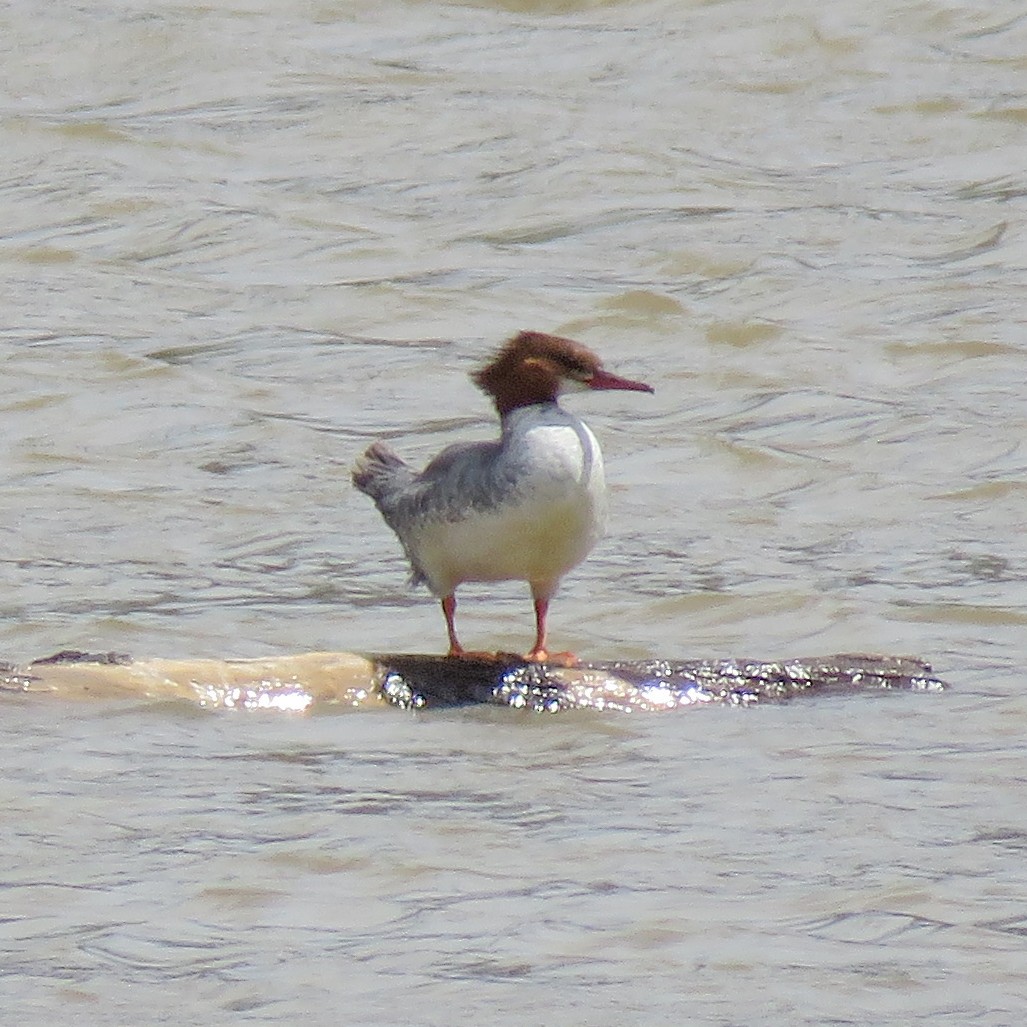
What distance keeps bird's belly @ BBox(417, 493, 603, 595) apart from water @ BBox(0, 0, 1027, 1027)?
16.0 inches

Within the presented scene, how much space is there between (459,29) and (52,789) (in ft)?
35.6

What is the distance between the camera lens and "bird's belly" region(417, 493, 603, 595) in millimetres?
6410

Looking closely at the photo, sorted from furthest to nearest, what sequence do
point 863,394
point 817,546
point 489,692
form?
point 863,394 < point 817,546 < point 489,692

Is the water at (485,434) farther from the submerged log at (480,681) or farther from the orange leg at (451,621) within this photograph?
the orange leg at (451,621)

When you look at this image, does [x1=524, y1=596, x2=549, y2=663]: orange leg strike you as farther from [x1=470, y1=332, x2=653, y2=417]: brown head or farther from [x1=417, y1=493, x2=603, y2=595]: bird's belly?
[x1=470, y1=332, x2=653, y2=417]: brown head

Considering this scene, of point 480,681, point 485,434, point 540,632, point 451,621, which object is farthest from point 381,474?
point 485,434

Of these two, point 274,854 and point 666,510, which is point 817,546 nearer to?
point 666,510

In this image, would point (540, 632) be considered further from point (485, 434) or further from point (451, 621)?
point (485, 434)

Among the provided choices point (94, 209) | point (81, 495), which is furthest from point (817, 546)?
point (94, 209)

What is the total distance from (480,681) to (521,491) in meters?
0.59

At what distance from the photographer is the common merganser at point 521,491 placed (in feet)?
21.0

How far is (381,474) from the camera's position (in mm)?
7105

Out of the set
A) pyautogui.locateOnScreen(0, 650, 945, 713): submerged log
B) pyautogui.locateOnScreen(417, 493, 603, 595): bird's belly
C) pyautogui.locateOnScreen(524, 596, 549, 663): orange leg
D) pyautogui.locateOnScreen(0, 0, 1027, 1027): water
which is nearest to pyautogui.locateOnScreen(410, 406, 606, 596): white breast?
pyautogui.locateOnScreen(417, 493, 603, 595): bird's belly

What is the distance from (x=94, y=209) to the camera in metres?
14.1
